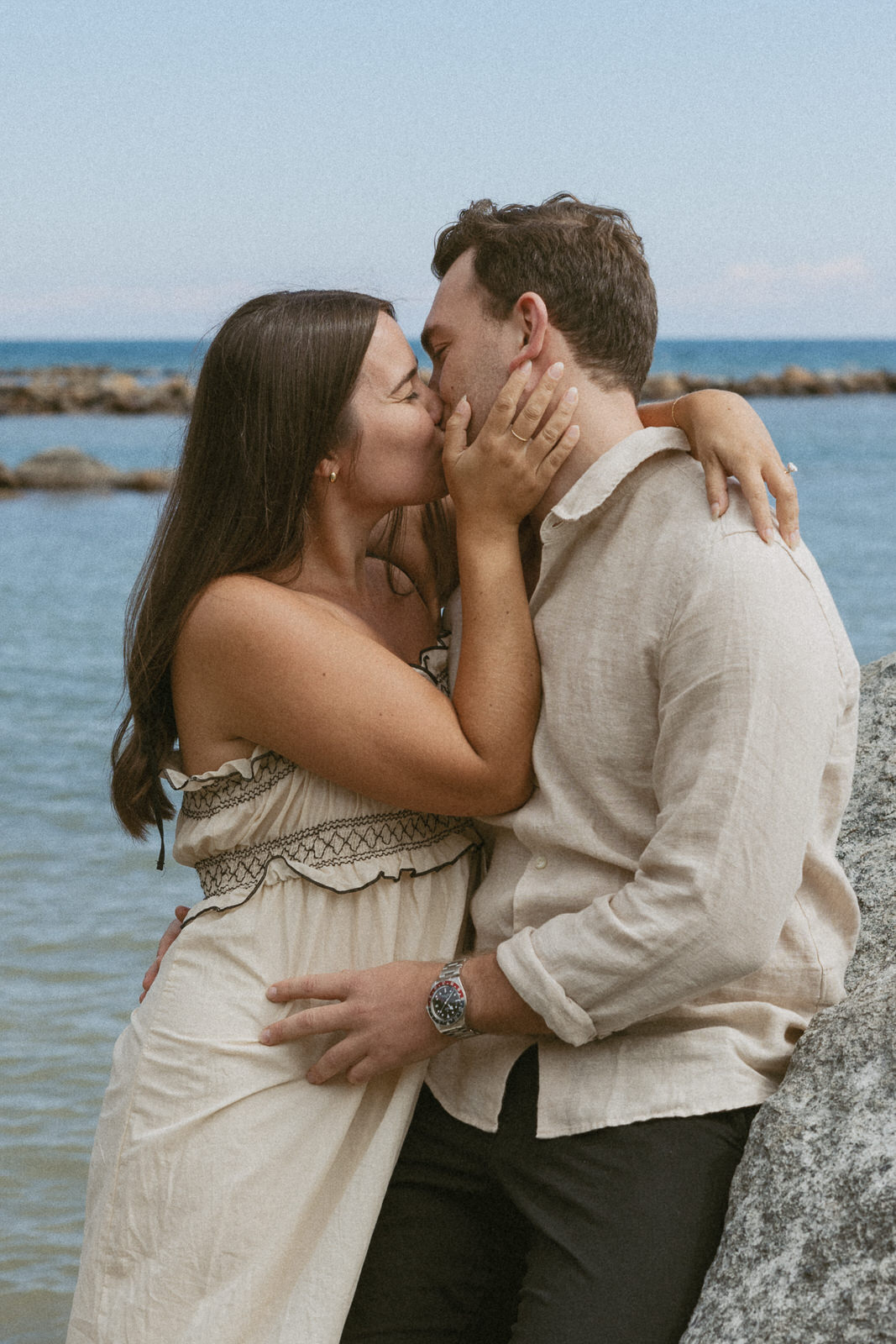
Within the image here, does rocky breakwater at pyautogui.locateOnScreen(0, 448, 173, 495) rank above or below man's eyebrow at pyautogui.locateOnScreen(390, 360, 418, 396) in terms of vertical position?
below

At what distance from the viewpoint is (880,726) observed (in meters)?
2.91

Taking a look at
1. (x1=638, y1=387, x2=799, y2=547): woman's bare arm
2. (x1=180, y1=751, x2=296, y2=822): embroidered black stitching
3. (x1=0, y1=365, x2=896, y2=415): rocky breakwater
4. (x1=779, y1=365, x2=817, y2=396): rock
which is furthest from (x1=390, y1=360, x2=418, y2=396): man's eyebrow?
(x1=779, y1=365, x2=817, y2=396): rock

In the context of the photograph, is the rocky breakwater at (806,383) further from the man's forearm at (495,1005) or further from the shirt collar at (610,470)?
the man's forearm at (495,1005)

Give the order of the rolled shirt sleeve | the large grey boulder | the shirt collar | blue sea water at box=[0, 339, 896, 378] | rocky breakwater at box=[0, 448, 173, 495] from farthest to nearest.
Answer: blue sea water at box=[0, 339, 896, 378] → rocky breakwater at box=[0, 448, 173, 495] → the shirt collar → the rolled shirt sleeve → the large grey boulder

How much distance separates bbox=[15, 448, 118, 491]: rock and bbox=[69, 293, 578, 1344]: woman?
21569mm

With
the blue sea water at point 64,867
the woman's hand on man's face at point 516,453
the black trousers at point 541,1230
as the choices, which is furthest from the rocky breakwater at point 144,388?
the black trousers at point 541,1230

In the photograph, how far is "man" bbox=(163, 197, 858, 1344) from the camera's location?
5.94ft

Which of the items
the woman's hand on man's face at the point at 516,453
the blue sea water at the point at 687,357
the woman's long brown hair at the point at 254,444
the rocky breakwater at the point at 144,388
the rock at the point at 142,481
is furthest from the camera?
the blue sea water at the point at 687,357

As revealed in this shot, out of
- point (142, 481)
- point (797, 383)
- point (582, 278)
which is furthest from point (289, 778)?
point (797, 383)

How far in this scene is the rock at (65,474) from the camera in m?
23.2

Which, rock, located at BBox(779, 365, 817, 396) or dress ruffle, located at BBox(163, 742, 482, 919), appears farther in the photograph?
rock, located at BBox(779, 365, 817, 396)

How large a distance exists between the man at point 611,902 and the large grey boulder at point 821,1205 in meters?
0.07

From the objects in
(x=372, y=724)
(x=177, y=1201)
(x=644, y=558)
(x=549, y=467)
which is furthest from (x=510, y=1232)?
(x=549, y=467)

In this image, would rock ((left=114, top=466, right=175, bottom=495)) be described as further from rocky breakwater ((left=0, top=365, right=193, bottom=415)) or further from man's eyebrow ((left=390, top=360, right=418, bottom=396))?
man's eyebrow ((left=390, top=360, right=418, bottom=396))
